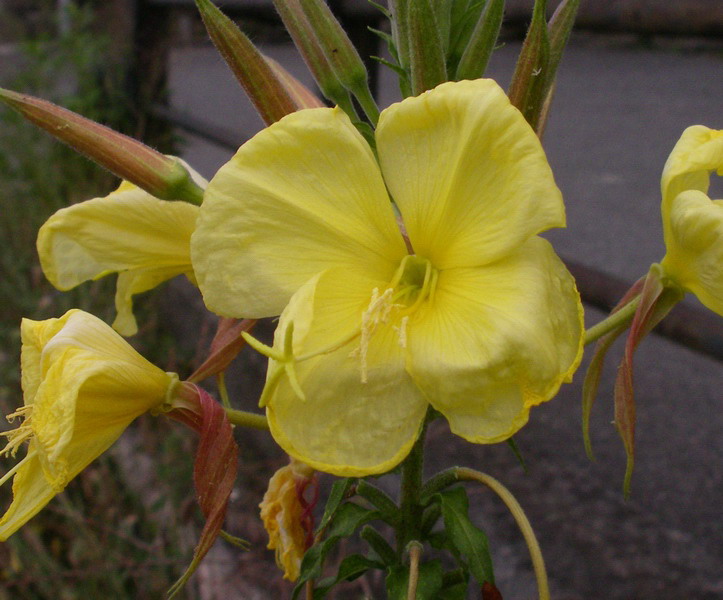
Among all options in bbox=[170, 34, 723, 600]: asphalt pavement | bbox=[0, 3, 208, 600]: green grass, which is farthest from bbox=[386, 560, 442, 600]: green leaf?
bbox=[0, 3, 208, 600]: green grass

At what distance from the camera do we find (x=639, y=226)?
13.2 feet

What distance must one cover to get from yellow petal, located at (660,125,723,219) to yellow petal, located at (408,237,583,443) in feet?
0.46

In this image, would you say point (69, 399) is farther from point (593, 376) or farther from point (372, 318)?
point (593, 376)

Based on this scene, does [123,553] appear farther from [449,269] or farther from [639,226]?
[639,226]

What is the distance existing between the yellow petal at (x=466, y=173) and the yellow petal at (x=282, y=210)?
27mm

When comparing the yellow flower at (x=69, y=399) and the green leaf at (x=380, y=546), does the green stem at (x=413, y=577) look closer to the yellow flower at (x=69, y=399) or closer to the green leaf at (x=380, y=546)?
the green leaf at (x=380, y=546)

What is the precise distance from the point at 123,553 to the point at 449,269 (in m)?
1.88

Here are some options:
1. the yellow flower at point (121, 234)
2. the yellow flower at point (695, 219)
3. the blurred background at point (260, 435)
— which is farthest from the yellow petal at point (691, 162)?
the blurred background at point (260, 435)

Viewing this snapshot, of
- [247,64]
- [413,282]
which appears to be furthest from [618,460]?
[247,64]

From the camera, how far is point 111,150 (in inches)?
28.0

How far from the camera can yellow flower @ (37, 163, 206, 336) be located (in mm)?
782

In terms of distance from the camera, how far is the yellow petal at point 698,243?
60cm

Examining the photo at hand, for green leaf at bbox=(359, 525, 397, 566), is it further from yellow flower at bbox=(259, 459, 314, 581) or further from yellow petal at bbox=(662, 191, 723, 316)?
yellow petal at bbox=(662, 191, 723, 316)

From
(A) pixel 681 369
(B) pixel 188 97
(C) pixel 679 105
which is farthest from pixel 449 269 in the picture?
(B) pixel 188 97
